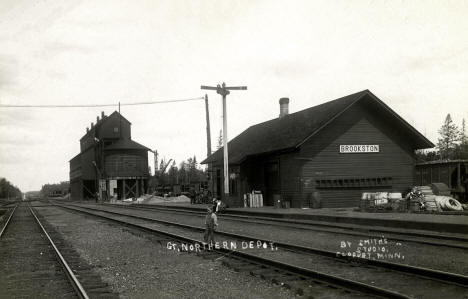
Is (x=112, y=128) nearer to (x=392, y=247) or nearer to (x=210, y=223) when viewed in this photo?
(x=210, y=223)

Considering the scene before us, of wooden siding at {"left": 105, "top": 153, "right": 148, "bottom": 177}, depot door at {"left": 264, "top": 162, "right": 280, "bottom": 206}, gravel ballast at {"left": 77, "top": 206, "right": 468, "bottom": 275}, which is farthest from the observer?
wooden siding at {"left": 105, "top": 153, "right": 148, "bottom": 177}

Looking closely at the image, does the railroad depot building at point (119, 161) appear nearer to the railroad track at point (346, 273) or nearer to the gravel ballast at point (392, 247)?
the gravel ballast at point (392, 247)

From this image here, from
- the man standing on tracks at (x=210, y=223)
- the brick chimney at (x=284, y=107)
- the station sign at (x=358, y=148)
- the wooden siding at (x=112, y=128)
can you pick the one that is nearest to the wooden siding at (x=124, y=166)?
the wooden siding at (x=112, y=128)

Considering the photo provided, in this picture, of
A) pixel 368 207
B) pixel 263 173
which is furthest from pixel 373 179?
pixel 263 173

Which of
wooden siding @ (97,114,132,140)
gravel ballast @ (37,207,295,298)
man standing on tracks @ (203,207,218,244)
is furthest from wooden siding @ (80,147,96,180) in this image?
man standing on tracks @ (203,207,218,244)

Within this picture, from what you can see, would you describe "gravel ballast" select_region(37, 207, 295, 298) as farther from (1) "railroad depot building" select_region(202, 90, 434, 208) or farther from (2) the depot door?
(2) the depot door

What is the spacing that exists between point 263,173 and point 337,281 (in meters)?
21.5

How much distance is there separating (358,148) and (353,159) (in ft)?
2.21

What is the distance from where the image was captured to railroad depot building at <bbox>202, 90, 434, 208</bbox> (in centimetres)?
2392

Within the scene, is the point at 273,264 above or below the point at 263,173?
below

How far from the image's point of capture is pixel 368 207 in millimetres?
20391

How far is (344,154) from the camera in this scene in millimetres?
24719

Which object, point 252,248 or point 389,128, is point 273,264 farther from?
point 389,128

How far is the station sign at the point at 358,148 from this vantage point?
24.7 m
